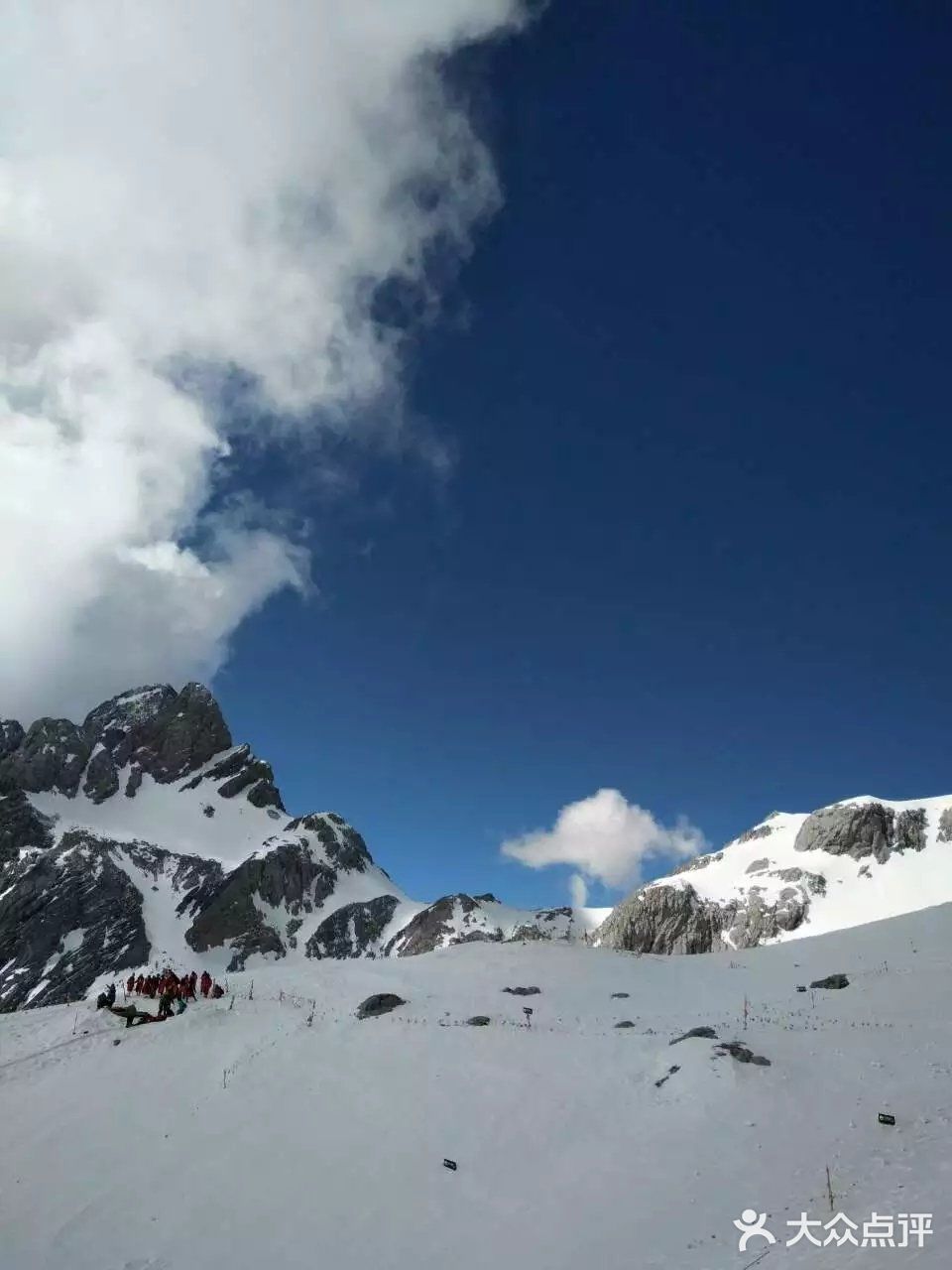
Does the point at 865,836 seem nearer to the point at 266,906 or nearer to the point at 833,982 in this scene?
the point at 266,906

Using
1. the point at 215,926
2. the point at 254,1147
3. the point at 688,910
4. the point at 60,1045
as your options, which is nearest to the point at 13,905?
the point at 215,926

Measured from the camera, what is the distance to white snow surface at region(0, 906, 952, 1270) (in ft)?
42.8

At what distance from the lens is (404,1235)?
13766mm

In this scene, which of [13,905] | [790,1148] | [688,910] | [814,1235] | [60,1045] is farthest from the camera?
[688,910]

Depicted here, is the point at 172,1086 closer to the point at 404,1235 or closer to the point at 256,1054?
the point at 256,1054

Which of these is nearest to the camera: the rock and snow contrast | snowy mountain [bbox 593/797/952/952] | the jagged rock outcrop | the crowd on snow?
the crowd on snow

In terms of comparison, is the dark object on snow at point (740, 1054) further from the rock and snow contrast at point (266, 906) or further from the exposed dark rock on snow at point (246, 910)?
the exposed dark rock on snow at point (246, 910)

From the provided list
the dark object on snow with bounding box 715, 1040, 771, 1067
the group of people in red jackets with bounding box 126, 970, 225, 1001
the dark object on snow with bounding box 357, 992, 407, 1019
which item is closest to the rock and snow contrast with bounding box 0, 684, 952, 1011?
the group of people in red jackets with bounding box 126, 970, 225, 1001

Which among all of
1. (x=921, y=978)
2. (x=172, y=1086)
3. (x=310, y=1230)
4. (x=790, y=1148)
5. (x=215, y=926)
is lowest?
(x=310, y=1230)

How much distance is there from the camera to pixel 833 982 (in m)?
30.8

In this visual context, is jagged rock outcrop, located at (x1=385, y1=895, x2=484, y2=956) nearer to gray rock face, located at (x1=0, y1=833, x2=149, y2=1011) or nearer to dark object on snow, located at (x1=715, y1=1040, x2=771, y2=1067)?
gray rock face, located at (x1=0, y1=833, x2=149, y2=1011)

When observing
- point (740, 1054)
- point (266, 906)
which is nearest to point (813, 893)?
point (266, 906)

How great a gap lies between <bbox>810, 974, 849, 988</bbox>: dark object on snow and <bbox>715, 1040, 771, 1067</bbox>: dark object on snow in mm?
12807

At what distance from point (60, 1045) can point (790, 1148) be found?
73.4 ft
